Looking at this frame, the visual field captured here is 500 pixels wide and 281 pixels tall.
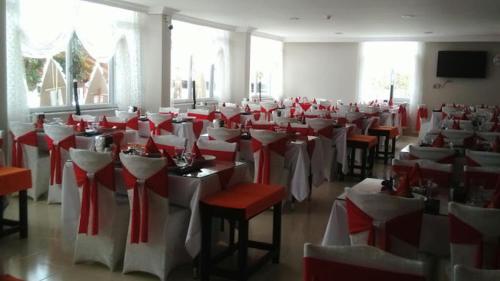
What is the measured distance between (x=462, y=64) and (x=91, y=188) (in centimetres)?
1176

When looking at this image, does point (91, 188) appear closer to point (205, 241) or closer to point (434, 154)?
point (205, 241)

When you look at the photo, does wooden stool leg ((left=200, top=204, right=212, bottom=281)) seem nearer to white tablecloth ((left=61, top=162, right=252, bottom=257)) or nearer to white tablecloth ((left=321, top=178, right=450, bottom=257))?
white tablecloth ((left=61, top=162, right=252, bottom=257))

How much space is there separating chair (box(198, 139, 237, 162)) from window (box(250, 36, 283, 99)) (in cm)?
940

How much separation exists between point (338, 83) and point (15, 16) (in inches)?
393

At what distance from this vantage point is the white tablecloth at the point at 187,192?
11.3ft

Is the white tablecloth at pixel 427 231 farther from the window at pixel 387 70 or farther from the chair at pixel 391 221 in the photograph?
the window at pixel 387 70

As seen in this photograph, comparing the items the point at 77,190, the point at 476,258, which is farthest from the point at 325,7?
the point at 476,258

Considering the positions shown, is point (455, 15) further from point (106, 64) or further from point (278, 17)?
point (106, 64)

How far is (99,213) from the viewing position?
11.9ft

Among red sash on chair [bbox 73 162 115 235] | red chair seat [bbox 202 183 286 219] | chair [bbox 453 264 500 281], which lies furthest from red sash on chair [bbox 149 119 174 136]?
chair [bbox 453 264 500 281]

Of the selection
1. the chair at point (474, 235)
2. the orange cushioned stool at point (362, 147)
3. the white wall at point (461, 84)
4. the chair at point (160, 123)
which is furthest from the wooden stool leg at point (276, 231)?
the white wall at point (461, 84)

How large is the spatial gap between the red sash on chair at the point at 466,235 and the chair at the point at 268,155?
9.18 feet

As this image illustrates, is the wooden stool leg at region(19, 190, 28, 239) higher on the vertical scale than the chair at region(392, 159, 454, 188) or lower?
lower

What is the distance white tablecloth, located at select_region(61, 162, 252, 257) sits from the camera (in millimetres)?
3436
